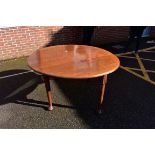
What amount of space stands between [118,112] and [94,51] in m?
1.34

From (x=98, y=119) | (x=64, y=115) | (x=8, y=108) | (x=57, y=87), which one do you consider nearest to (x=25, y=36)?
(x=57, y=87)

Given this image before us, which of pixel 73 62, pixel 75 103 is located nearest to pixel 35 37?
pixel 75 103

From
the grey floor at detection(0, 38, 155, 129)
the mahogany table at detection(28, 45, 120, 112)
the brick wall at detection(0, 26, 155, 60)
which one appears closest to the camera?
the mahogany table at detection(28, 45, 120, 112)

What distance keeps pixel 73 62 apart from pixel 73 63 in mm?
50

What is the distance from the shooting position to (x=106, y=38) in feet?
26.5

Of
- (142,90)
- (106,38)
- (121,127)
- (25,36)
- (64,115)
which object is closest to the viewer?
(121,127)

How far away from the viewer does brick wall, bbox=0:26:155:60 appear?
6160 mm

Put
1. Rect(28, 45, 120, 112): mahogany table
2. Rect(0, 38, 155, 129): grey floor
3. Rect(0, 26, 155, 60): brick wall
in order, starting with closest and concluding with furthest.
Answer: Rect(28, 45, 120, 112): mahogany table
Rect(0, 38, 155, 129): grey floor
Rect(0, 26, 155, 60): brick wall

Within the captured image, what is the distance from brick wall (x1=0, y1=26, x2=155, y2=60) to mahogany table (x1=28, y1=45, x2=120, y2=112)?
2.63m

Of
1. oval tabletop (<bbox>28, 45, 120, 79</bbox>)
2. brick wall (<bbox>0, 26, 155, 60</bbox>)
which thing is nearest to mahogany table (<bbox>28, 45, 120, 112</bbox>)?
oval tabletop (<bbox>28, 45, 120, 79</bbox>)

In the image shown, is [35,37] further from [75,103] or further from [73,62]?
[73,62]

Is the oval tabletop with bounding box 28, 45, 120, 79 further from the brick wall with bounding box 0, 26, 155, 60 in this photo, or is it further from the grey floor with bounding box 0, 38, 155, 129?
the brick wall with bounding box 0, 26, 155, 60

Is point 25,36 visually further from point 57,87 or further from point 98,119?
point 98,119

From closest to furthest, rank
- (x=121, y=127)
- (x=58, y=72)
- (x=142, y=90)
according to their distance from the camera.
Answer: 1. (x=58, y=72)
2. (x=121, y=127)
3. (x=142, y=90)
